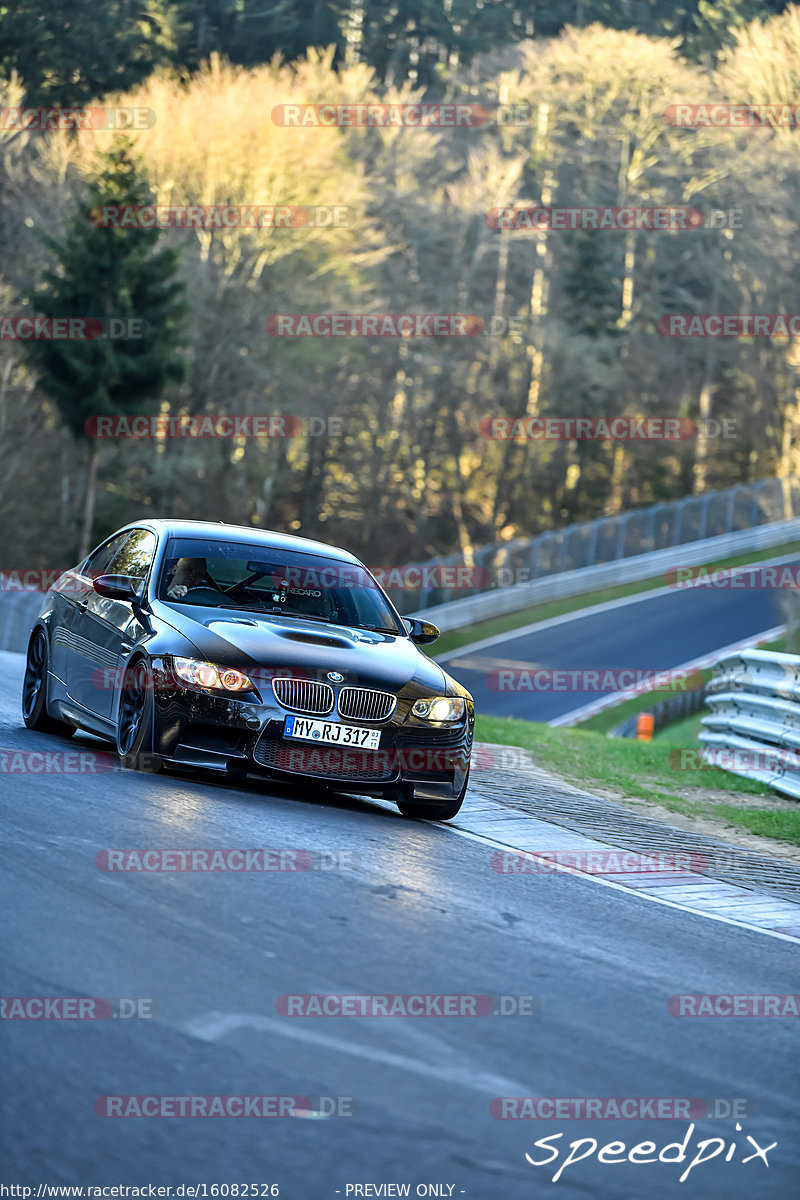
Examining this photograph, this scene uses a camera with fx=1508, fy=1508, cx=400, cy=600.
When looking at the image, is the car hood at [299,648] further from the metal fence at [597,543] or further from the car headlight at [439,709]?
the metal fence at [597,543]

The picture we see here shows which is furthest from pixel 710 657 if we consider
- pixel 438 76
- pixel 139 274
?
pixel 438 76

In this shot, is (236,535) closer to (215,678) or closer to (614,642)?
(215,678)

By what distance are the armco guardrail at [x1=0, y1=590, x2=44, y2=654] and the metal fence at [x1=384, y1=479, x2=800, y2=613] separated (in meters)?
16.6

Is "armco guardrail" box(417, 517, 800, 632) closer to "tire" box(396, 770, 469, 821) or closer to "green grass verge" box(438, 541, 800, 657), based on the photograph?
"green grass verge" box(438, 541, 800, 657)

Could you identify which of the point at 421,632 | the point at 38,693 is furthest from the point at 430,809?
the point at 38,693

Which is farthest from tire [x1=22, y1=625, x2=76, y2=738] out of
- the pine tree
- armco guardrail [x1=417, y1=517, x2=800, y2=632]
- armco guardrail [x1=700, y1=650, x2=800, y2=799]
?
the pine tree

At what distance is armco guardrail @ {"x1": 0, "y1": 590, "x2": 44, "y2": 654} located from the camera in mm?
26891

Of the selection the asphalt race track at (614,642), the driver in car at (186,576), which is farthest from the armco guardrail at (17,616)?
the driver in car at (186,576)

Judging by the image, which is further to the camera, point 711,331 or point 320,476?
point 711,331

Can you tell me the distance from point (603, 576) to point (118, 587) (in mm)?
39149

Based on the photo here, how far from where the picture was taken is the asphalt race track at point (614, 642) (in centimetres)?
3400

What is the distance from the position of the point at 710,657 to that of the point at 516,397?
25789mm

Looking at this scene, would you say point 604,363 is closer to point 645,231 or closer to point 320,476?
point 645,231

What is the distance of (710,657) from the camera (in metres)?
38.0
